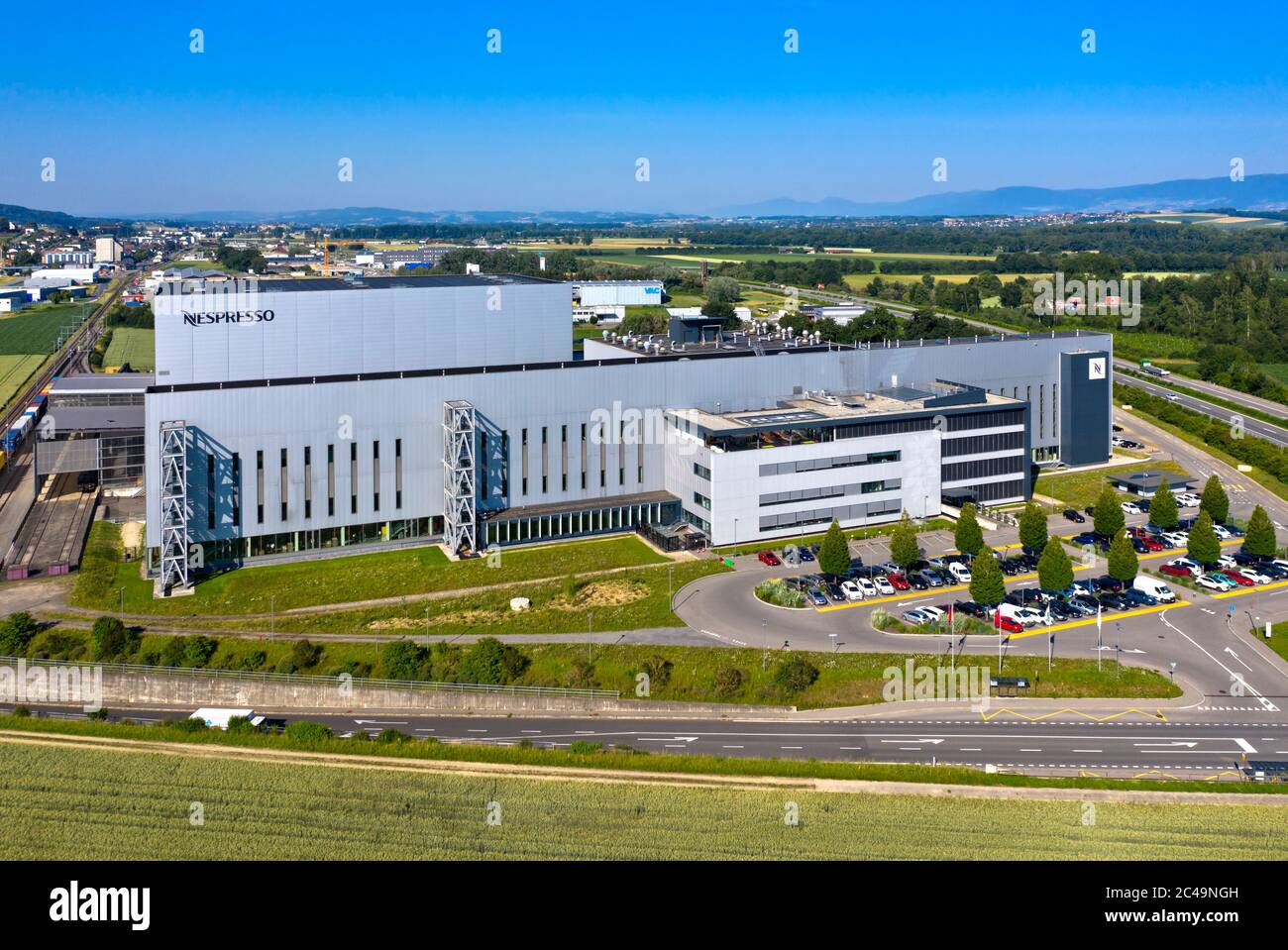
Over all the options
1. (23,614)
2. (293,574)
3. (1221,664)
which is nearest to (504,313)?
(293,574)

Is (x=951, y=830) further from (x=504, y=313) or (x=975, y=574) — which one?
(x=504, y=313)

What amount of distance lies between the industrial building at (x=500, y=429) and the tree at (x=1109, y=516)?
27.0ft

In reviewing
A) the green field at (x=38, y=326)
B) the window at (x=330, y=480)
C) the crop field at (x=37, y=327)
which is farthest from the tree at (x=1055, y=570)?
the green field at (x=38, y=326)

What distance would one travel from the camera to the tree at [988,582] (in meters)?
45.0

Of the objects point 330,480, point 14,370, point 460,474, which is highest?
point 14,370

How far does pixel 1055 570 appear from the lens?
4622 centimetres

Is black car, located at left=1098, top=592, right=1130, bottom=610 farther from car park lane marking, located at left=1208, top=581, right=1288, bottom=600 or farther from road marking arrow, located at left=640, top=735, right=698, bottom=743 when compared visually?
road marking arrow, located at left=640, top=735, right=698, bottom=743

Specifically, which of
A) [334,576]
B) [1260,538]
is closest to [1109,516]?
[1260,538]

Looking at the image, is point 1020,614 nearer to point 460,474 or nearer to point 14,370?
point 460,474

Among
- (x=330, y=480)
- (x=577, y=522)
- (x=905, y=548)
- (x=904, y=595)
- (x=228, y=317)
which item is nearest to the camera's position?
(x=904, y=595)

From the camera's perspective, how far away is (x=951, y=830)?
98.7 feet

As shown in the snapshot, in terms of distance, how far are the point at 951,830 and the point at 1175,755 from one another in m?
9.85

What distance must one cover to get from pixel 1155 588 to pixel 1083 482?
64.8 ft

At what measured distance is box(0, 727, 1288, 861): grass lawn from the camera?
29344 mm
